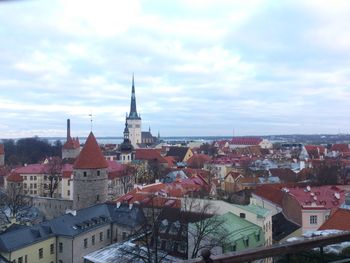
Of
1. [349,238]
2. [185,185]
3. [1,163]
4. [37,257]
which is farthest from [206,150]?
[349,238]

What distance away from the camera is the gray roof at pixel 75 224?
16.3 meters

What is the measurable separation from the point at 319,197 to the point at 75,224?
11169 millimetres

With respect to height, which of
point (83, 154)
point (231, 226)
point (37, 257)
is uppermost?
point (83, 154)

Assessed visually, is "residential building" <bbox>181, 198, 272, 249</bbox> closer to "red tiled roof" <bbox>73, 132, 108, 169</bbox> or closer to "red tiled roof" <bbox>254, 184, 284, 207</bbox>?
"red tiled roof" <bbox>254, 184, 284, 207</bbox>

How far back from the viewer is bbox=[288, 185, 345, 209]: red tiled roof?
1968 centimetres

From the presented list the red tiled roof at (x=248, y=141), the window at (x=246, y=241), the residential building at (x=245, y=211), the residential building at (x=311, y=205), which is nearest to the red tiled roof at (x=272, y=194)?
the residential building at (x=311, y=205)

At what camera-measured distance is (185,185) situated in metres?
29.0

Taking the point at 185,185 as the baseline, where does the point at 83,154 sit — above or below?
above

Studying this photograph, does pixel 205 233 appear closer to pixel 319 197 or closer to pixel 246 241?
pixel 246 241

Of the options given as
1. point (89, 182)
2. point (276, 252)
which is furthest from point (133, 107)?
point (276, 252)

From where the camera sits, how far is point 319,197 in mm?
20547

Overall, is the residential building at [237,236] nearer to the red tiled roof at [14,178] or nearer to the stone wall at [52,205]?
the stone wall at [52,205]

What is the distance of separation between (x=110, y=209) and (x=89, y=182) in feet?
10.2

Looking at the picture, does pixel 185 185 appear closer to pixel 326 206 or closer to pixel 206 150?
pixel 326 206
